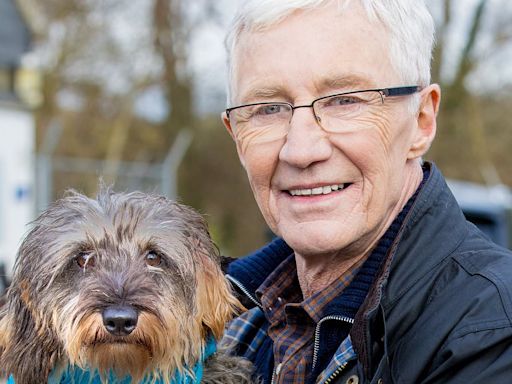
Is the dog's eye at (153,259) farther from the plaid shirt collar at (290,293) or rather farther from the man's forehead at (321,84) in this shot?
the man's forehead at (321,84)

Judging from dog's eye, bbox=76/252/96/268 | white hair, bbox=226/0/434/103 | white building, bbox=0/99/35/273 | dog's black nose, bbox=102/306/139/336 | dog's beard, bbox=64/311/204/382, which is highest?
white hair, bbox=226/0/434/103

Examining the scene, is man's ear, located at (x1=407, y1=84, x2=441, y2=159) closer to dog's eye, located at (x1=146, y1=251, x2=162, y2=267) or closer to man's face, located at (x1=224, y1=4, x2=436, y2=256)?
man's face, located at (x1=224, y1=4, x2=436, y2=256)

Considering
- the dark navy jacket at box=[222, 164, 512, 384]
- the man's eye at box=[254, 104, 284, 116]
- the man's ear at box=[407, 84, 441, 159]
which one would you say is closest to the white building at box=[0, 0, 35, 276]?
the man's eye at box=[254, 104, 284, 116]

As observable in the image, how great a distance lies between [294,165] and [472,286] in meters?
0.80

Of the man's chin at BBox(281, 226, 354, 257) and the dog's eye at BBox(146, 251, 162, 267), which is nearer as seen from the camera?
the man's chin at BBox(281, 226, 354, 257)

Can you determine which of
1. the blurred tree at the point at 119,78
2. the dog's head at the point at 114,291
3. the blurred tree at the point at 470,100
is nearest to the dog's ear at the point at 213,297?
the dog's head at the point at 114,291

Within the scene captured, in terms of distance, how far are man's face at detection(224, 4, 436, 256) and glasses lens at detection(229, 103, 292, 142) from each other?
36 millimetres

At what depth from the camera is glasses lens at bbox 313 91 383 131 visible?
2.73 meters

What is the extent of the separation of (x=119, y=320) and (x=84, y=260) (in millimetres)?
428

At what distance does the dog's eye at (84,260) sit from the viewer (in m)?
3.15

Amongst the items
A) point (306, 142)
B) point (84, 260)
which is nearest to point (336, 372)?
point (306, 142)

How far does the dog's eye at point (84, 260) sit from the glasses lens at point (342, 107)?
111cm

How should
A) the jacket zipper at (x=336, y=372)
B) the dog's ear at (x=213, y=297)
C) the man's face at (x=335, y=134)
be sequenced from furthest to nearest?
the dog's ear at (x=213, y=297), the man's face at (x=335, y=134), the jacket zipper at (x=336, y=372)

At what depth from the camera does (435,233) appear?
247 centimetres
